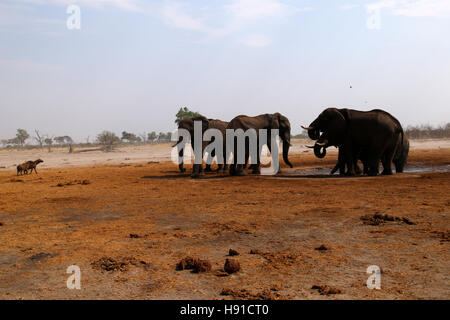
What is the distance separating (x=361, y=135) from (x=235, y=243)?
9874 mm

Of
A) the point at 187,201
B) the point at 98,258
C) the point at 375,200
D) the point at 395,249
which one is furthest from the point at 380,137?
the point at 98,258

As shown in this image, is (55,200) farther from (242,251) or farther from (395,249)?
(395,249)

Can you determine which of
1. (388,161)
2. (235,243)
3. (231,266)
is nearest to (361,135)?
(388,161)

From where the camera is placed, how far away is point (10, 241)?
6.57m

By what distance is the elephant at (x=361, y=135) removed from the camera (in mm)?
14258

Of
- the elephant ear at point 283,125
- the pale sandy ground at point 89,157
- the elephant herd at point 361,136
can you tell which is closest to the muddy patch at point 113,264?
the elephant herd at point 361,136

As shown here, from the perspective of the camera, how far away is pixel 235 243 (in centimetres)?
616

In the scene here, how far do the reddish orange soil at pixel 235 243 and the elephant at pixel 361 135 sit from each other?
3.06 metres

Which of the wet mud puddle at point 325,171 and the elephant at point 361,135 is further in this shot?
the wet mud puddle at point 325,171

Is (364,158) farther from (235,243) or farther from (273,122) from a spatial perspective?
(235,243)

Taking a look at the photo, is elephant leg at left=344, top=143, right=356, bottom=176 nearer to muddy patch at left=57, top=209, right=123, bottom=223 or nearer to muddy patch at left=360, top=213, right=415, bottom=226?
muddy patch at left=360, top=213, right=415, bottom=226

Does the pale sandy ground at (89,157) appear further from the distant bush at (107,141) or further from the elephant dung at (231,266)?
the elephant dung at (231,266)

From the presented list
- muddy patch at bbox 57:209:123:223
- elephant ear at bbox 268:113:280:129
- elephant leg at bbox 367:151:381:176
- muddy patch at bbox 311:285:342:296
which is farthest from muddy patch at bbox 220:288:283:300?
elephant ear at bbox 268:113:280:129

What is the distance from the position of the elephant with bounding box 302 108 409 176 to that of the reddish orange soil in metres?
3.06
